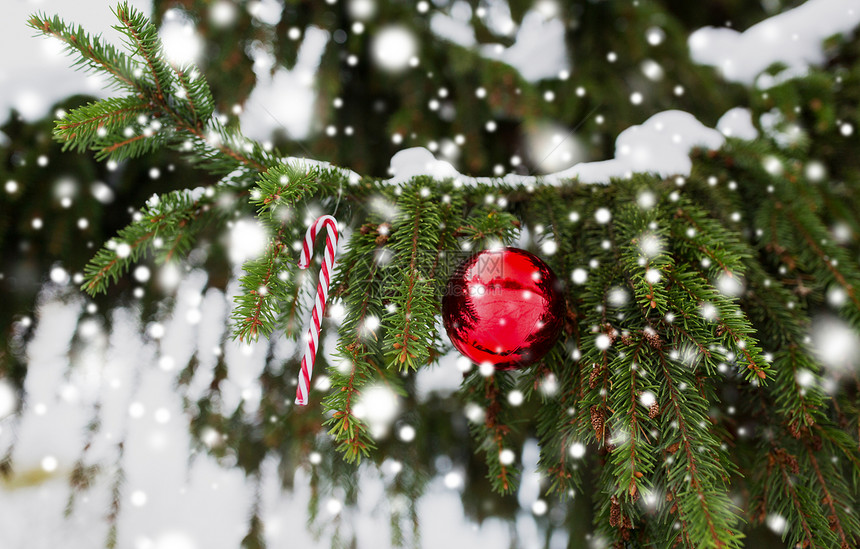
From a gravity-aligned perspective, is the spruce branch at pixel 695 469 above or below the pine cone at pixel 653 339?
below

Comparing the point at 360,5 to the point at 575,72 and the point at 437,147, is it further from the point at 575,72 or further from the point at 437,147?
the point at 575,72

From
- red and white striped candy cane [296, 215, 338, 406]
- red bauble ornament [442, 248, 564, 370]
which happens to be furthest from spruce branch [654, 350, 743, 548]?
red and white striped candy cane [296, 215, 338, 406]

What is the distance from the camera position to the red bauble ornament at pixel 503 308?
0.63 meters

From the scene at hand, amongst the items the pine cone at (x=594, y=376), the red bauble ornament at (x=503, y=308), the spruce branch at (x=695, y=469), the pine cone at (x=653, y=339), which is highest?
the red bauble ornament at (x=503, y=308)

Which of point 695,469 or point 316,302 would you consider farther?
point 316,302

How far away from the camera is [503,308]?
0.63 m

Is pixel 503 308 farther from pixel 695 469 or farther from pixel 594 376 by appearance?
pixel 695 469

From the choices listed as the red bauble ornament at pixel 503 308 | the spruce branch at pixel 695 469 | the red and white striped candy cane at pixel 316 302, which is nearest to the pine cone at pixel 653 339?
the spruce branch at pixel 695 469

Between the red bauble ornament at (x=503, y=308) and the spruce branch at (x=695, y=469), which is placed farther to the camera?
the red bauble ornament at (x=503, y=308)

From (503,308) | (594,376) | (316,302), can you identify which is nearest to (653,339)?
(594,376)

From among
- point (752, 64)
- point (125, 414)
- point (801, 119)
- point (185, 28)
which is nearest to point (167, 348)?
point (125, 414)

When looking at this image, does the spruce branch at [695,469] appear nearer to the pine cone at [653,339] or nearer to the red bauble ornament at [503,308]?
the pine cone at [653,339]

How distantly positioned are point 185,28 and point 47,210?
61 centimetres

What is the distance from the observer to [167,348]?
118 centimetres
